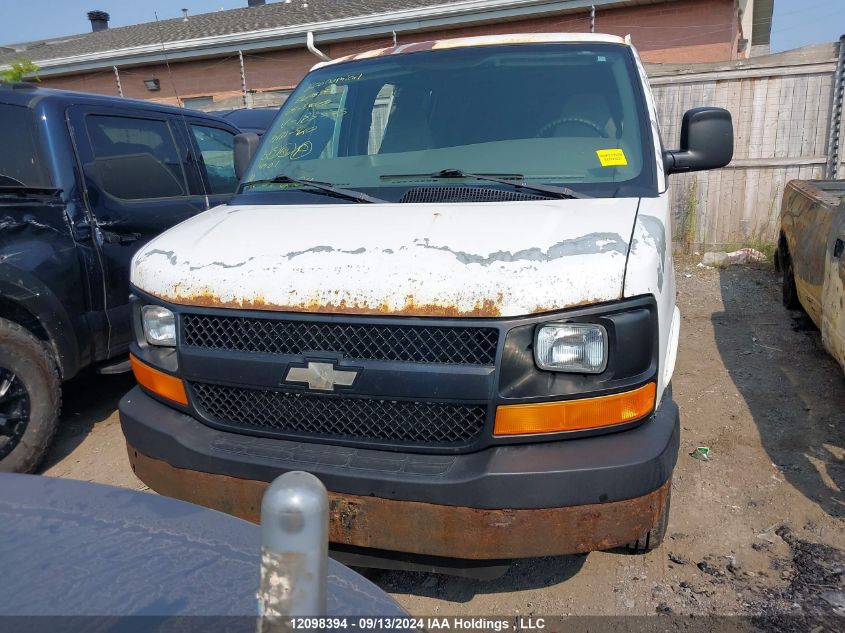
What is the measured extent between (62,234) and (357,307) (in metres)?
2.57

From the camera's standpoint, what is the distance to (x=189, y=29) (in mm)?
17266

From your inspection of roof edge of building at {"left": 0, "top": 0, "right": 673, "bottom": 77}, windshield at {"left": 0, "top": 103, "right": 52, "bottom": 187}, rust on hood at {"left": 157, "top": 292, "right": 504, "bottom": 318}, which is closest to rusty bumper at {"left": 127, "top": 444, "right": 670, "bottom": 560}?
rust on hood at {"left": 157, "top": 292, "right": 504, "bottom": 318}

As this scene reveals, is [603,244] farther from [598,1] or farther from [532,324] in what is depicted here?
[598,1]

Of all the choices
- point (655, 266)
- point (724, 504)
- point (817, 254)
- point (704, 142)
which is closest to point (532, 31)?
point (817, 254)

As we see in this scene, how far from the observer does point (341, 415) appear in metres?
2.14

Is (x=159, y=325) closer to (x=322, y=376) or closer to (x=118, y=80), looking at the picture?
(x=322, y=376)

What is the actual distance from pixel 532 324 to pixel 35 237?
3.03 metres

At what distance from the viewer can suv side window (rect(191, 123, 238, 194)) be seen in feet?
17.1

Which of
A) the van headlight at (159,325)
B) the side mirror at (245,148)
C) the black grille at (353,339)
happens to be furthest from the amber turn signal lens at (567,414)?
the side mirror at (245,148)

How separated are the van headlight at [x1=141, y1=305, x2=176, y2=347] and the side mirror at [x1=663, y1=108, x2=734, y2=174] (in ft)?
7.49

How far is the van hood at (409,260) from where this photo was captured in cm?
194

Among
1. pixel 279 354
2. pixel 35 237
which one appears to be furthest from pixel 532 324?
pixel 35 237

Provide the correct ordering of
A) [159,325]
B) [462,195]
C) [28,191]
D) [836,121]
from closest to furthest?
[159,325], [462,195], [28,191], [836,121]

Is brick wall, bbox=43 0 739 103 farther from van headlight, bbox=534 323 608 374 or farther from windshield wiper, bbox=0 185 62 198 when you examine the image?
van headlight, bbox=534 323 608 374
